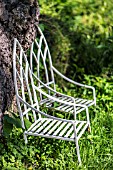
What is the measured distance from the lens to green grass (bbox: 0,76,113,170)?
4.02 metres

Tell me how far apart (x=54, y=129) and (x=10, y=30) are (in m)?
0.98

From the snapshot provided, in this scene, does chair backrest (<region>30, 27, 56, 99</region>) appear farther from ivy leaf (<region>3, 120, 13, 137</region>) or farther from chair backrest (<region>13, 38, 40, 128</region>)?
ivy leaf (<region>3, 120, 13, 137</region>)

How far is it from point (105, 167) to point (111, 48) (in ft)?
8.08

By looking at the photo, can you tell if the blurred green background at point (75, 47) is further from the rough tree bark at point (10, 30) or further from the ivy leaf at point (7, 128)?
the ivy leaf at point (7, 128)

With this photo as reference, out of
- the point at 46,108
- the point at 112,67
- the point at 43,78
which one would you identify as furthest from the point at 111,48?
the point at 46,108

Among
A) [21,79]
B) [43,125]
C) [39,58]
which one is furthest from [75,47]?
[43,125]

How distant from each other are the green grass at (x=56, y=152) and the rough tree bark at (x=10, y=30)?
0.24 m

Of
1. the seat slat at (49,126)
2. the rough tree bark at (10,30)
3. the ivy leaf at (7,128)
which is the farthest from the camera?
the rough tree bark at (10,30)

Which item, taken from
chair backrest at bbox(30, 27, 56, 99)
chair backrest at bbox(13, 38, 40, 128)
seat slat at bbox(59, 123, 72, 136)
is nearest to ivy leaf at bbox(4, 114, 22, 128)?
chair backrest at bbox(13, 38, 40, 128)

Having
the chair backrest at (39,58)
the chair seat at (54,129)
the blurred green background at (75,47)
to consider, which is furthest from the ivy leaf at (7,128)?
the blurred green background at (75,47)

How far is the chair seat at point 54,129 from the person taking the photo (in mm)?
4043

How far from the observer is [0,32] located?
169 inches

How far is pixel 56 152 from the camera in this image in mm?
4258

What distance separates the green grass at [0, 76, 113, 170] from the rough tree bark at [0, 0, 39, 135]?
0.80 feet
